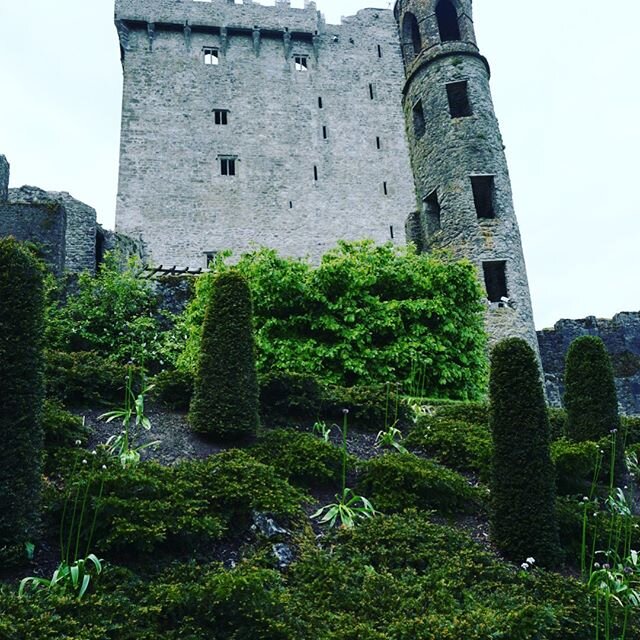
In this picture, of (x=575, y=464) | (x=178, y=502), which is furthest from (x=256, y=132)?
(x=178, y=502)

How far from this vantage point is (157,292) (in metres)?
18.8

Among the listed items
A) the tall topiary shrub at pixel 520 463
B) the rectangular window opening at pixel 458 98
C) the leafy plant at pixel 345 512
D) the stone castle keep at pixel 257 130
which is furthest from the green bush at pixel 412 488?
→ the stone castle keep at pixel 257 130

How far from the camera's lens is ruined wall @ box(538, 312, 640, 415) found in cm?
2255

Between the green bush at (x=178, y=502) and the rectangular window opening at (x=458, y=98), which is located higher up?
the rectangular window opening at (x=458, y=98)

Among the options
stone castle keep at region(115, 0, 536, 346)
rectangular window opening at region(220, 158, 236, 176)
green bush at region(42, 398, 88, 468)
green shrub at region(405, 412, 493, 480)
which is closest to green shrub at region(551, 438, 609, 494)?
green shrub at region(405, 412, 493, 480)

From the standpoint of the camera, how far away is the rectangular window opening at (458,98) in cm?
2298

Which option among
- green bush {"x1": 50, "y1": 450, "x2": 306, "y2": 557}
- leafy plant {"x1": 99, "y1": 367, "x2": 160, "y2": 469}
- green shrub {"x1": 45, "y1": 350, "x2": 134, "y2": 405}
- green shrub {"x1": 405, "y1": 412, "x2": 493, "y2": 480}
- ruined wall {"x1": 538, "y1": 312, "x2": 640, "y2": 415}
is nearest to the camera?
green bush {"x1": 50, "y1": 450, "x2": 306, "y2": 557}

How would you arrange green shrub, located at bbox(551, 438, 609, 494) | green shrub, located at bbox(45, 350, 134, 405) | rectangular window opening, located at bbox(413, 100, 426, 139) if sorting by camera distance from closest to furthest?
green shrub, located at bbox(551, 438, 609, 494)
green shrub, located at bbox(45, 350, 134, 405)
rectangular window opening, located at bbox(413, 100, 426, 139)

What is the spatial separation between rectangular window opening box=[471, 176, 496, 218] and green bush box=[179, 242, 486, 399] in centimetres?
739

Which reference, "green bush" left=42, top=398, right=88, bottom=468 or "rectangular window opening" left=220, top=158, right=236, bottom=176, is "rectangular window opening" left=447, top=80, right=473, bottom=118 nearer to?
"rectangular window opening" left=220, top=158, right=236, bottom=176

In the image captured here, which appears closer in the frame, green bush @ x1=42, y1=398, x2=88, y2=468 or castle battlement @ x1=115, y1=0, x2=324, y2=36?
green bush @ x1=42, y1=398, x2=88, y2=468

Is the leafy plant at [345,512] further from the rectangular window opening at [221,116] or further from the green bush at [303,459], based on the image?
the rectangular window opening at [221,116]

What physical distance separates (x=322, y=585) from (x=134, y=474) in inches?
69.9

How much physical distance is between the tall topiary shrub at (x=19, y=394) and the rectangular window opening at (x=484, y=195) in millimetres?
17373
